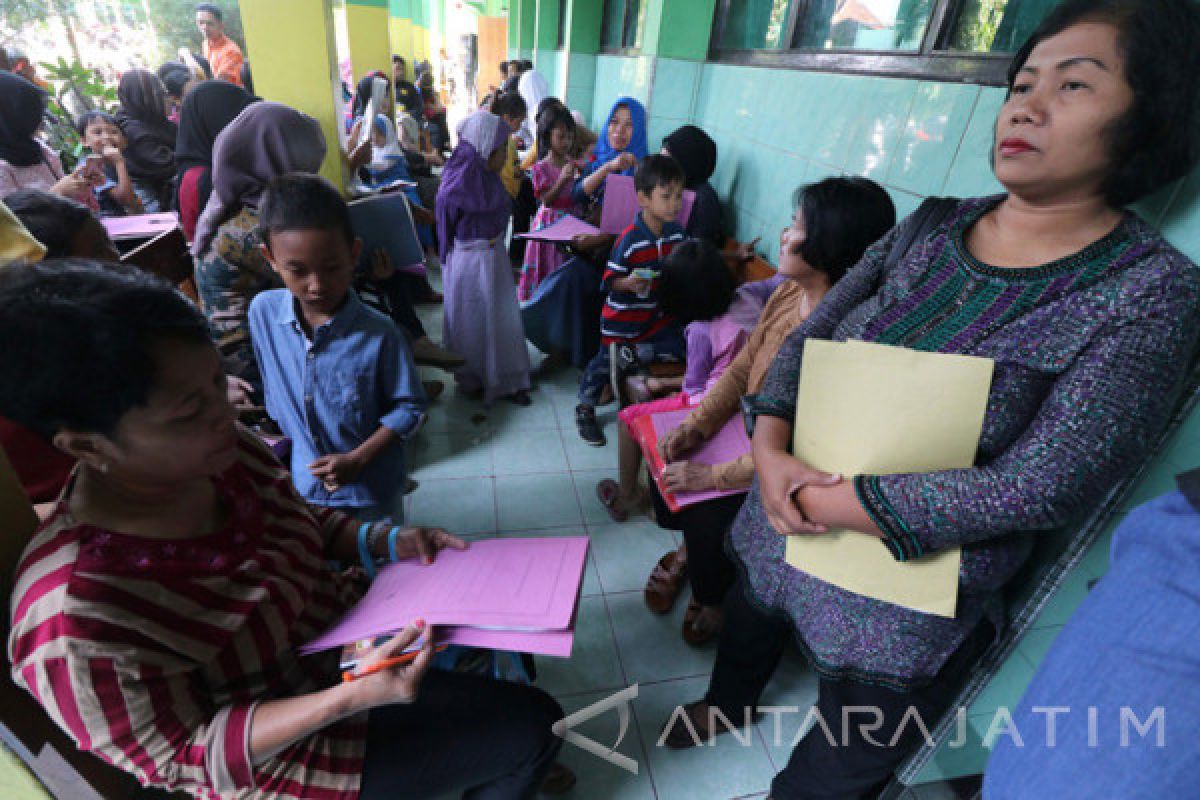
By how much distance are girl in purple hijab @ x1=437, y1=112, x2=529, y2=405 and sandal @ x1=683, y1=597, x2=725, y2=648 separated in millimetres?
1742

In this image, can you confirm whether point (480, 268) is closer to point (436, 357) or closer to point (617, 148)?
point (436, 357)

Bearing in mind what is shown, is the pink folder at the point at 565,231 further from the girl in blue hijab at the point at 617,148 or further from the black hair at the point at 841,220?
the black hair at the point at 841,220

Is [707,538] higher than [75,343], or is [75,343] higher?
[75,343]

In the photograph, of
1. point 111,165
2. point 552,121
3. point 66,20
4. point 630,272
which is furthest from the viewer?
point 66,20

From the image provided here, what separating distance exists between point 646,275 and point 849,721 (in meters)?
1.94

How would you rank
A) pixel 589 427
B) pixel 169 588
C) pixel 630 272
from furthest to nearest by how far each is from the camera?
1. pixel 589 427
2. pixel 630 272
3. pixel 169 588

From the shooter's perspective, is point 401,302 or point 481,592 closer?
point 481,592

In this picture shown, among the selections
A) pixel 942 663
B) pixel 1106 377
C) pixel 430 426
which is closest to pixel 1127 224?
pixel 1106 377

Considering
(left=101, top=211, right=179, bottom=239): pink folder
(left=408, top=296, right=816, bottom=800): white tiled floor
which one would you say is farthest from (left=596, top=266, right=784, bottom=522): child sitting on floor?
(left=101, top=211, right=179, bottom=239): pink folder

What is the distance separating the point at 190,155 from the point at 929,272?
2.83 m

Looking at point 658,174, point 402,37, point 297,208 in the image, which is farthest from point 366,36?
point 402,37

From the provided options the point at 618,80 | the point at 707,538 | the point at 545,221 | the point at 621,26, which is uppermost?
the point at 621,26

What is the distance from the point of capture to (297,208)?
140 cm

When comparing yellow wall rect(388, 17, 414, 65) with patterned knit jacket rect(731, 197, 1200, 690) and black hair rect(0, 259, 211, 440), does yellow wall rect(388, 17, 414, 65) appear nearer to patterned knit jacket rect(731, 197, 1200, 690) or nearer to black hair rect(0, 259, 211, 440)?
black hair rect(0, 259, 211, 440)
